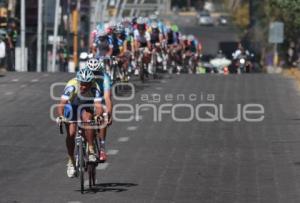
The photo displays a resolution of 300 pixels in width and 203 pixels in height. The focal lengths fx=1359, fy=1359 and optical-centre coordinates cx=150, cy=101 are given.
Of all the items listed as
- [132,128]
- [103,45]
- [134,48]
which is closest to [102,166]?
[132,128]

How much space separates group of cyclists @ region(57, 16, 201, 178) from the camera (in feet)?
57.9

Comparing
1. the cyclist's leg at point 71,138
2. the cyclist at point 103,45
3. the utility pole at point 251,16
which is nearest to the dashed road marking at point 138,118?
the cyclist at point 103,45

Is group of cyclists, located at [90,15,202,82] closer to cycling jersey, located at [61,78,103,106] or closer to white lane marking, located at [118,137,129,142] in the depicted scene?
white lane marking, located at [118,137,129,142]

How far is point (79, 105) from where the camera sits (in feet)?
58.4

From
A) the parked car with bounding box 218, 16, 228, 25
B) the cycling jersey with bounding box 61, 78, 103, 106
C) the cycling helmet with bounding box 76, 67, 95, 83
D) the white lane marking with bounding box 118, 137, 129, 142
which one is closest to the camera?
the cycling helmet with bounding box 76, 67, 95, 83

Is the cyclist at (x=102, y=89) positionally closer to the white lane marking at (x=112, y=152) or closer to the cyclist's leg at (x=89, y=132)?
the cyclist's leg at (x=89, y=132)

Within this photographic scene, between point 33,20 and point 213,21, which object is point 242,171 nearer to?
point 33,20

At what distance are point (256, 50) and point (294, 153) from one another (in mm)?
89604

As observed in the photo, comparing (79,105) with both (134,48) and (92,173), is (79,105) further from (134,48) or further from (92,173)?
(134,48)

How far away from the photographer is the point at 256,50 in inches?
4414

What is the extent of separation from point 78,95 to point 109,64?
16.7 metres

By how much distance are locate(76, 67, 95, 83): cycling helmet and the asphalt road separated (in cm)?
145

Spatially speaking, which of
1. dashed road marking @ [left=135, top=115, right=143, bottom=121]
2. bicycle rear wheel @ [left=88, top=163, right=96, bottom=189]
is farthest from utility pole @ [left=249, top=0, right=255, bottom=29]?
bicycle rear wheel @ [left=88, top=163, right=96, bottom=189]

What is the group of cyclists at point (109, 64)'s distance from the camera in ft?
57.9
